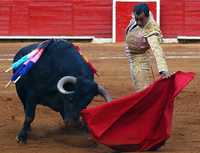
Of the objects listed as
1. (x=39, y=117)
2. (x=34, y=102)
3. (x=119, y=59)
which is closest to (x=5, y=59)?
(x=119, y=59)

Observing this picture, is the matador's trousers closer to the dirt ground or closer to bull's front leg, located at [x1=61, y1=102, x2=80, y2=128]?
the dirt ground

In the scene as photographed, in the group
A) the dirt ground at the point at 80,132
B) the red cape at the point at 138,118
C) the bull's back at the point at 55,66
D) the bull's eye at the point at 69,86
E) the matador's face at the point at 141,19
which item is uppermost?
the matador's face at the point at 141,19

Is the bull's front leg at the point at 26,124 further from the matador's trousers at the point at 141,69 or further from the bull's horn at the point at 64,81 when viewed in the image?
the matador's trousers at the point at 141,69

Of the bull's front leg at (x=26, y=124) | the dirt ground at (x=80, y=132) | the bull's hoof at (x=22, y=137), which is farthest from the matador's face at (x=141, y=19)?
the bull's hoof at (x=22, y=137)

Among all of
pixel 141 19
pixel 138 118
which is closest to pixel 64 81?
pixel 138 118

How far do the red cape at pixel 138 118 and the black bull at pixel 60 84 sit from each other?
151 mm

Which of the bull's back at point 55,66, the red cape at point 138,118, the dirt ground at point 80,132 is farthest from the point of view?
the bull's back at point 55,66

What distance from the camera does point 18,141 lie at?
6.70 meters

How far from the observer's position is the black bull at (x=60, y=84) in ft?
20.2

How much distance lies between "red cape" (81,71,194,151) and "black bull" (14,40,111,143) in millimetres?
151

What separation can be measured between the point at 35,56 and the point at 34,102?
0.44 m

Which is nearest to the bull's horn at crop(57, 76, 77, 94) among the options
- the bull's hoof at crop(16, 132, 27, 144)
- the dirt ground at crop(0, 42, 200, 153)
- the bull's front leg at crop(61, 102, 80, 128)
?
the bull's front leg at crop(61, 102, 80, 128)

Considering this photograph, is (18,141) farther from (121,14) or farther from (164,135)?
(121,14)

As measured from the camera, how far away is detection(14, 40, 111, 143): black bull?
20.2 ft
